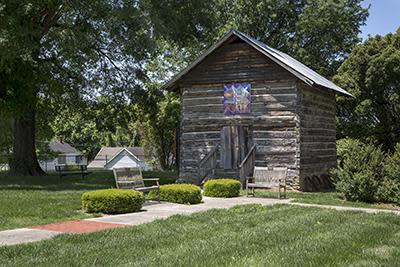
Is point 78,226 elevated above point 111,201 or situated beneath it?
situated beneath

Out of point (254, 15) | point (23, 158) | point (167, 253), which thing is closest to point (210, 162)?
point (23, 158)

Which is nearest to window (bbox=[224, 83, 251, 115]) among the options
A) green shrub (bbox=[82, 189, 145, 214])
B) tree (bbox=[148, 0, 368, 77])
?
green shrub (bbox=[82, 189, 145, 214])

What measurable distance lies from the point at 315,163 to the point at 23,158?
15.4m

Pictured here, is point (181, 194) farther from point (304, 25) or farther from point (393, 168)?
point (304, 25)

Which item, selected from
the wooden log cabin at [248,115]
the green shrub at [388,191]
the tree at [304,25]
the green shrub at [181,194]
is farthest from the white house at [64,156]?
the green shrub at [388,191]

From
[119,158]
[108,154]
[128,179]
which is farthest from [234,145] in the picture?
[108,154]

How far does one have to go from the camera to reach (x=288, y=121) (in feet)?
69.6

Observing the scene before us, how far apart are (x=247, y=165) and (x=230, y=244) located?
42.7 ft

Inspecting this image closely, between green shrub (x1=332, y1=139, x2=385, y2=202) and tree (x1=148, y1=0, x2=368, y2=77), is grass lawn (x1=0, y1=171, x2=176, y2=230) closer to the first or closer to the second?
green shrub (x1=332, y1=139, x2=385, y2=202)

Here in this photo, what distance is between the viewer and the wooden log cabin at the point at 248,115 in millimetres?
21172

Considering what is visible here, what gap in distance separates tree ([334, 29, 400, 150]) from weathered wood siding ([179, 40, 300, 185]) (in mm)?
10842

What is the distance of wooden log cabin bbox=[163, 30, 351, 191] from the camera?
21.2 meters

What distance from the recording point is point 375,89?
3041cm

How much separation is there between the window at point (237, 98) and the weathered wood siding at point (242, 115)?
196mm
